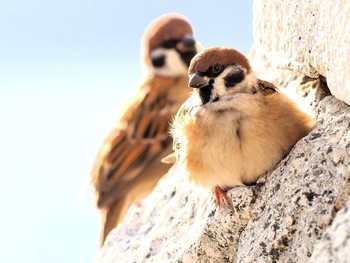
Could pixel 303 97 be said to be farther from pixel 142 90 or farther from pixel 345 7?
pixel 142 90

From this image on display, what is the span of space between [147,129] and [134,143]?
0.26 ft

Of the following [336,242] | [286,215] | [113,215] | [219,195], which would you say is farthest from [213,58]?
[113,215]

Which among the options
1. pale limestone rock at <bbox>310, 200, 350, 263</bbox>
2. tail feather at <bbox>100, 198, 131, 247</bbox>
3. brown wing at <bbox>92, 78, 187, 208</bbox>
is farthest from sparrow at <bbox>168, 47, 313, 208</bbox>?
brown wing at <bbox>92, 78, 187, 208</bbox>

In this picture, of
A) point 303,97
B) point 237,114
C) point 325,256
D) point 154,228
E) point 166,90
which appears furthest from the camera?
point 166,90

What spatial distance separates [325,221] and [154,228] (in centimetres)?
79

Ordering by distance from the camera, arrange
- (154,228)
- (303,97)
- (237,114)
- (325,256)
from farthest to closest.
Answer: (154,228) < (303,97) < (237,114) < (325,256)

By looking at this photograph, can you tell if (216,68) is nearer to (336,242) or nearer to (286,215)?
(286,215)

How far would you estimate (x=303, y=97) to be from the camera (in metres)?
1.50

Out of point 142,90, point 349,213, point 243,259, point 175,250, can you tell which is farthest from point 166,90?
point 349,213

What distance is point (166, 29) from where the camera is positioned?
2.99 metres

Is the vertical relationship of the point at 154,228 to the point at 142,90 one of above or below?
above

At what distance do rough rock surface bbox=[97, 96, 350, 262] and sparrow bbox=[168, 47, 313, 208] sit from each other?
1.4 inches

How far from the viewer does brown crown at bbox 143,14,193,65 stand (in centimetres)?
296

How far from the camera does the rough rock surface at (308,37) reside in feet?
3.82
